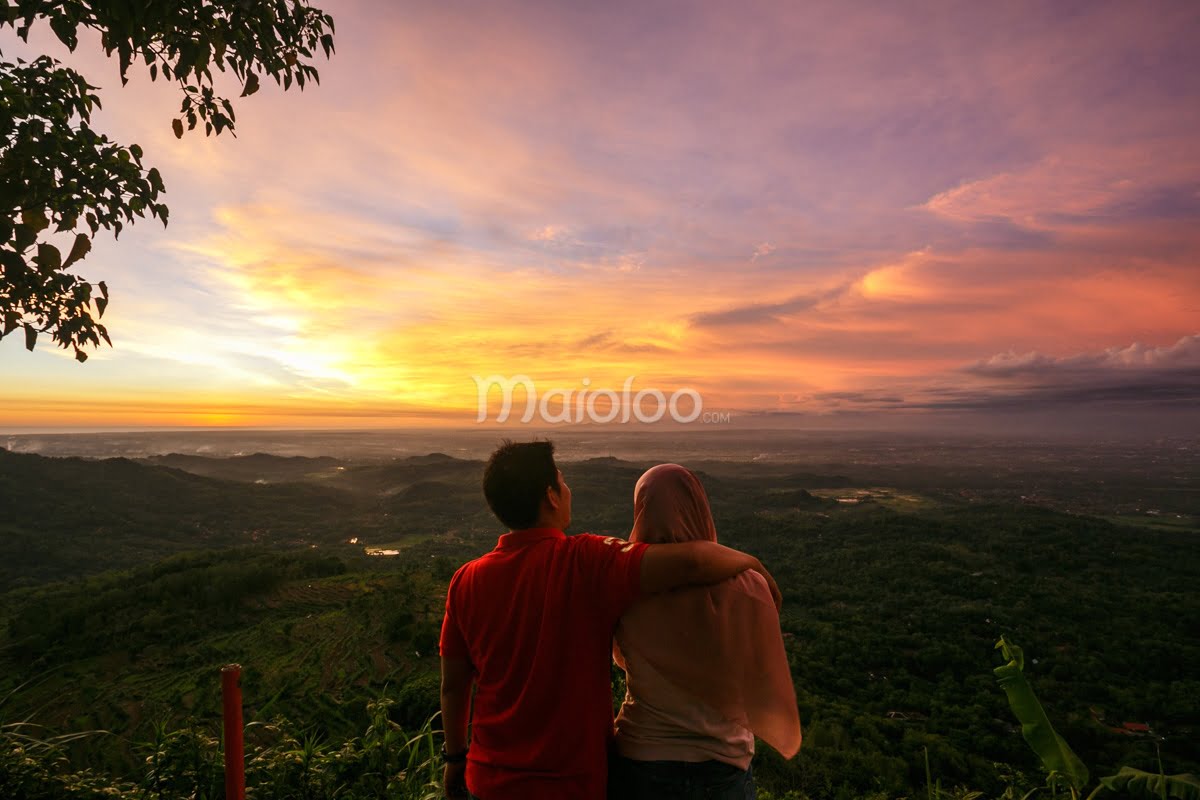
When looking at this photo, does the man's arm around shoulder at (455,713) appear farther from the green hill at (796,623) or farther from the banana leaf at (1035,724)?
the banana leaf at (1035,724)

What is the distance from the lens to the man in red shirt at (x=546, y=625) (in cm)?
193

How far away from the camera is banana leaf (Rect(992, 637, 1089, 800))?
162 inches

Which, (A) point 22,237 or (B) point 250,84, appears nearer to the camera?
(A) point 22,237

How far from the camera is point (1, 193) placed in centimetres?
294

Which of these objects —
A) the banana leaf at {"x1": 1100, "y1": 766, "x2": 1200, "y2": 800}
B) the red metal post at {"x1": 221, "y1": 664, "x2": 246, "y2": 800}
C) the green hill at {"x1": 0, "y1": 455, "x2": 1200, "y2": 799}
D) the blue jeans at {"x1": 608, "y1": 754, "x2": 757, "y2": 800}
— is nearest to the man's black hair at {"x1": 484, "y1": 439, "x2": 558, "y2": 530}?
the blue jeans at {"x1": 608, "y1": 754, "x2": 757, "y2": 800}

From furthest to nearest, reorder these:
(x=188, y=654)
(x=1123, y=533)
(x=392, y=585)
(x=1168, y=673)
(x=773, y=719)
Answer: (x=1123, y=533), (x=1168, y=673), (x=392, y=585), (x=188, y=654), (x=773, y=719)

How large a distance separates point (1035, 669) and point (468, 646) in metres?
45.2

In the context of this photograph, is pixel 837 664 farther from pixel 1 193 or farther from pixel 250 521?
pixel 250 521

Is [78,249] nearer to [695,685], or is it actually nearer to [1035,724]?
[695,685]

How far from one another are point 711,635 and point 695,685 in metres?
0.18

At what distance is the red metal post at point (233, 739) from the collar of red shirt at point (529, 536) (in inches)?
59.7

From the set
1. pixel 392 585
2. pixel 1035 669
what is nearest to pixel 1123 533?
pixel 1035 669

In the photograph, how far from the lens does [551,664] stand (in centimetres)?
196

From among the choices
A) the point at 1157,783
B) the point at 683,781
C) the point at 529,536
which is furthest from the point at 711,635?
the point at 1157,783
